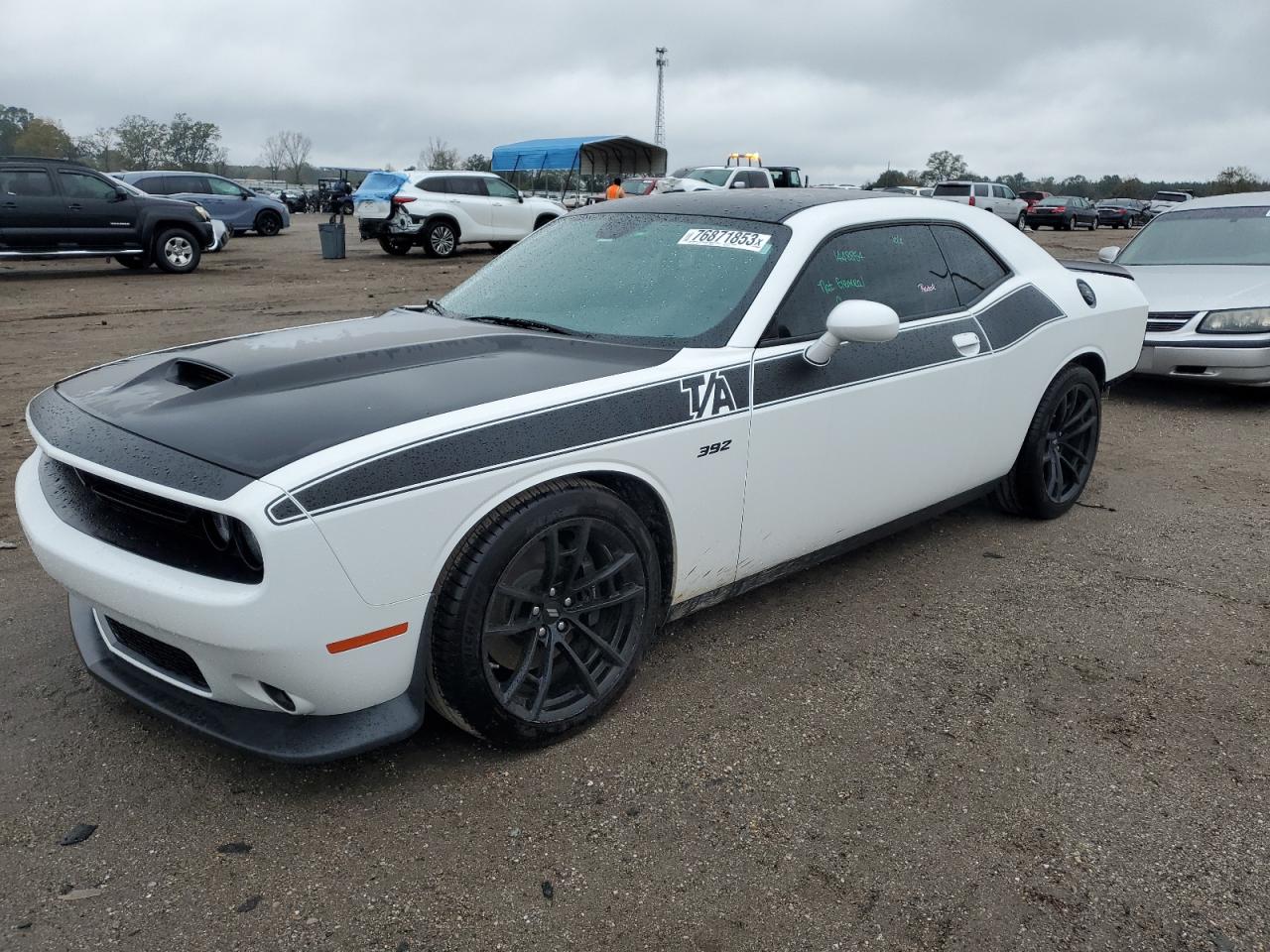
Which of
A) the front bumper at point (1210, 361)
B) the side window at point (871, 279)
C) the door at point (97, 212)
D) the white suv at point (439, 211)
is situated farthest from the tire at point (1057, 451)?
the white suv at point (439, 211)

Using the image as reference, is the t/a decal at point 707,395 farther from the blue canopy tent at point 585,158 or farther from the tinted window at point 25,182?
the blue canopy tent at point 585,158

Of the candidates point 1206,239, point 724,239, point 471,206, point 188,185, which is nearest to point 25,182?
point 471,206

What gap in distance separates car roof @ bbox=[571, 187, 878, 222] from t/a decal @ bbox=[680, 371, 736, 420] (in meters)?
0.84

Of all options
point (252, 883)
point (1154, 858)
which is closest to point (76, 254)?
point (252, 883)

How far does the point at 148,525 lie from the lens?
250 cm

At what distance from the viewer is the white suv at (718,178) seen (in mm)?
22844

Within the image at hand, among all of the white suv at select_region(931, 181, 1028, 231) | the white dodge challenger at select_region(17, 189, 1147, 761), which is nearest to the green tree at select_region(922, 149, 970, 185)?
the white suv at select_region(931, 181, 1028, 231)

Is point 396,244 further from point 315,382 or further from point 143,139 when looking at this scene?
point 143,139

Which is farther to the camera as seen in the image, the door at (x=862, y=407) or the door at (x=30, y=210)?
the door at (x=30, y=210)

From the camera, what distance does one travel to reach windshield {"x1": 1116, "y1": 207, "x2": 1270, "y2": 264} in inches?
309

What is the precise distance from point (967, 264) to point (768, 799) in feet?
8.32

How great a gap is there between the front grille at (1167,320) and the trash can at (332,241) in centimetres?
1476

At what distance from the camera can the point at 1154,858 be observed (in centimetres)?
240

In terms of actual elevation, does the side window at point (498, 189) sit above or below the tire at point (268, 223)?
above
